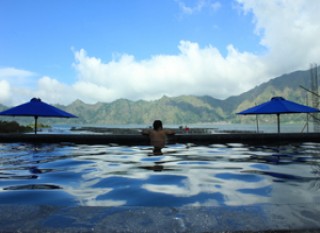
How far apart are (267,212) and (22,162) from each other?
7.26 meters

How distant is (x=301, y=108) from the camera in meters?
16.3

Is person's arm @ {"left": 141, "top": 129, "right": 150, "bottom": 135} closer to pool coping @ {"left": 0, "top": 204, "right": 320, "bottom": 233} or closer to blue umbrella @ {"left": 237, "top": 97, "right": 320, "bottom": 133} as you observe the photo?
pool coping @ {"left": 0, "top": 204, "right": 320, "bottom": 233}

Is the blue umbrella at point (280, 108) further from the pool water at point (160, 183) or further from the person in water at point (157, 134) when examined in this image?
the pool water at point (160, 183)

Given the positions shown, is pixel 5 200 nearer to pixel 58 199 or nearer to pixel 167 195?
pixel 58 199

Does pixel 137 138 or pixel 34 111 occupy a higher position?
pixel 34 111

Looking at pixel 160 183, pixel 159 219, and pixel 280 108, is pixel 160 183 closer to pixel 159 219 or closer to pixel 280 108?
pixel 159 219

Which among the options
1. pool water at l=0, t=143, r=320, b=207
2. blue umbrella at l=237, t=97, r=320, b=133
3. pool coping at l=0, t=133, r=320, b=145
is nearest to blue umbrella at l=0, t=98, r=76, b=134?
pool coping at l=0, t=133, r=320, b=145

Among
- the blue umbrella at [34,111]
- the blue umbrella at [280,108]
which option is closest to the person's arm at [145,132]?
the blue umbrella at [34,111]

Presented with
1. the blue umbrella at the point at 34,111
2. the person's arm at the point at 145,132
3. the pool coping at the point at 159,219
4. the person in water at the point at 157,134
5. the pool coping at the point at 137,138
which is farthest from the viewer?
the blue umbrella at the point at 34,111

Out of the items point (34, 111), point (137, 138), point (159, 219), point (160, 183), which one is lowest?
point (160, 183)

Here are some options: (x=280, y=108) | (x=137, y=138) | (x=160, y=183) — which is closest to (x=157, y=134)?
(x=137, y=138)

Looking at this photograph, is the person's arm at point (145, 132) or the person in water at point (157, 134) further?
the person's arm at point (145, 132)

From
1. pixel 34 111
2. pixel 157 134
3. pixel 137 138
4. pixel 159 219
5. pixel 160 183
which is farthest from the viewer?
pixel 34 111

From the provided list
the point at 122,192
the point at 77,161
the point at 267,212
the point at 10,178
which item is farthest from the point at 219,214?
the point at 77,161
